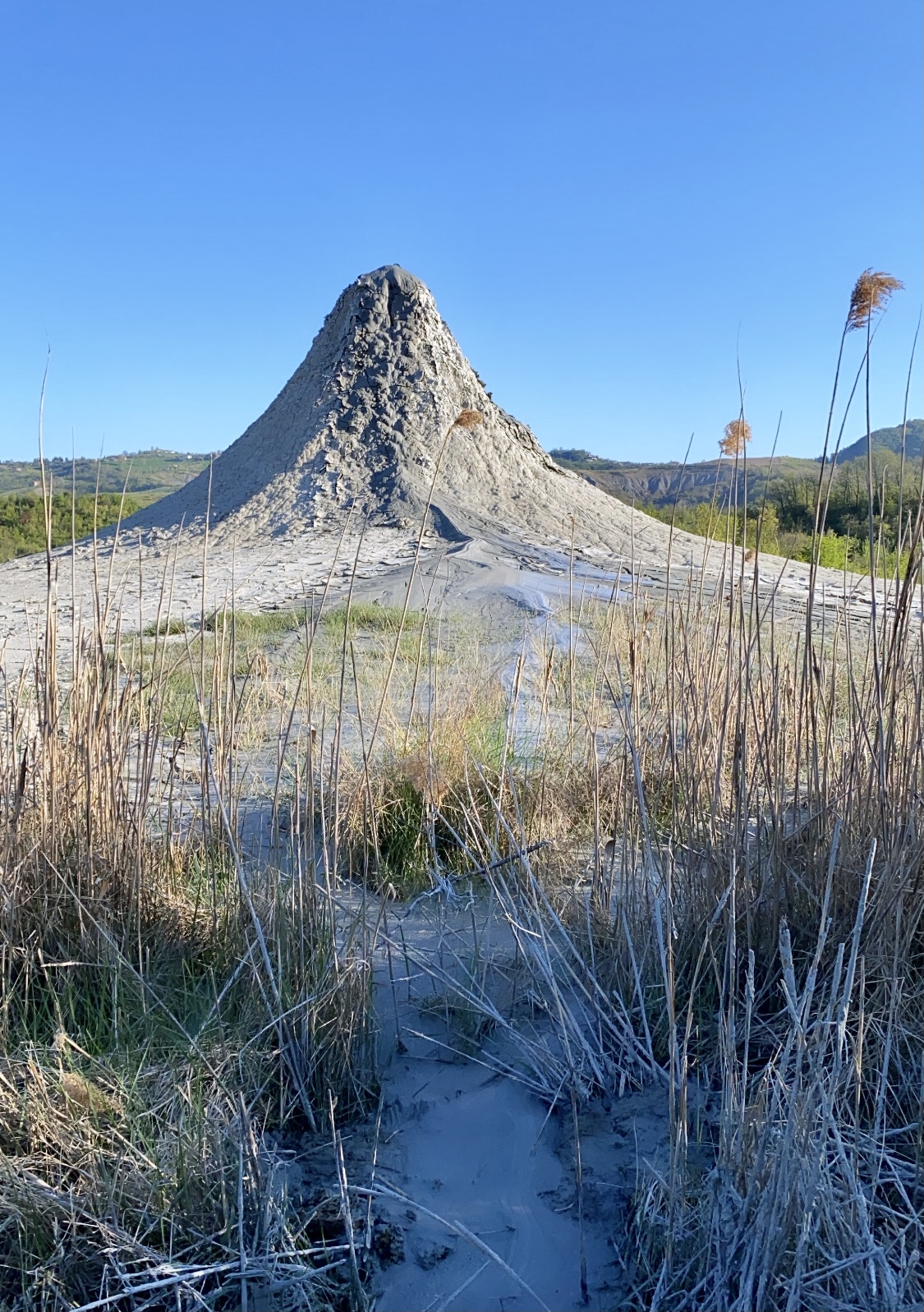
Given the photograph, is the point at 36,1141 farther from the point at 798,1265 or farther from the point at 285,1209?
the point at 798,1265

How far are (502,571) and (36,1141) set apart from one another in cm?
716

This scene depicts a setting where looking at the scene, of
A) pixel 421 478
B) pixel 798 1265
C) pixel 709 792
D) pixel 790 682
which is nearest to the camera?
pixel 798 1265

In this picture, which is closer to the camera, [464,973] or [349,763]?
[464,973]

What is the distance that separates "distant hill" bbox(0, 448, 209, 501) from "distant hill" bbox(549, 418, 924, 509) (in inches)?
45.3

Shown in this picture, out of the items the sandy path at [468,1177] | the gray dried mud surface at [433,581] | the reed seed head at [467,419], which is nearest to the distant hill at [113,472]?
the gray dried mud surface at [433,581]

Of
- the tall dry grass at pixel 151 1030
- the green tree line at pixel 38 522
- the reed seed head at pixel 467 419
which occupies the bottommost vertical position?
the tall dry grass at pixel 151 1030

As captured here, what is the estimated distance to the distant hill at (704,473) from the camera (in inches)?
73.2

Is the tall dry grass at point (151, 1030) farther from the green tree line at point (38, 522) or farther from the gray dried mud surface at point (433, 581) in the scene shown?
the green tree line at point (38, 522)

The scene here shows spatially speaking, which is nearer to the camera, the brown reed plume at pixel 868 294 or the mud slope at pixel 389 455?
the brown reed plume at pixel 868 294

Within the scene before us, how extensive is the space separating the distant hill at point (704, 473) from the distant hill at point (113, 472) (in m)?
1.15

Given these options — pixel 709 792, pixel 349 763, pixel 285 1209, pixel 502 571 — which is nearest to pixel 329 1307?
pixel 285 1209

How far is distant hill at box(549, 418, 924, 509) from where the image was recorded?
1.86 metres

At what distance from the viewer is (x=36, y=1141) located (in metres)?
1.35

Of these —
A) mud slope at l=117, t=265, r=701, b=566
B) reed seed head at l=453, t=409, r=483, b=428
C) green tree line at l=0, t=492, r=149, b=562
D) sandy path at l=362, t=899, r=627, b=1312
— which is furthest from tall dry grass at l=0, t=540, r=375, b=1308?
green tree line at l=0, t=492, r=149, b=562
